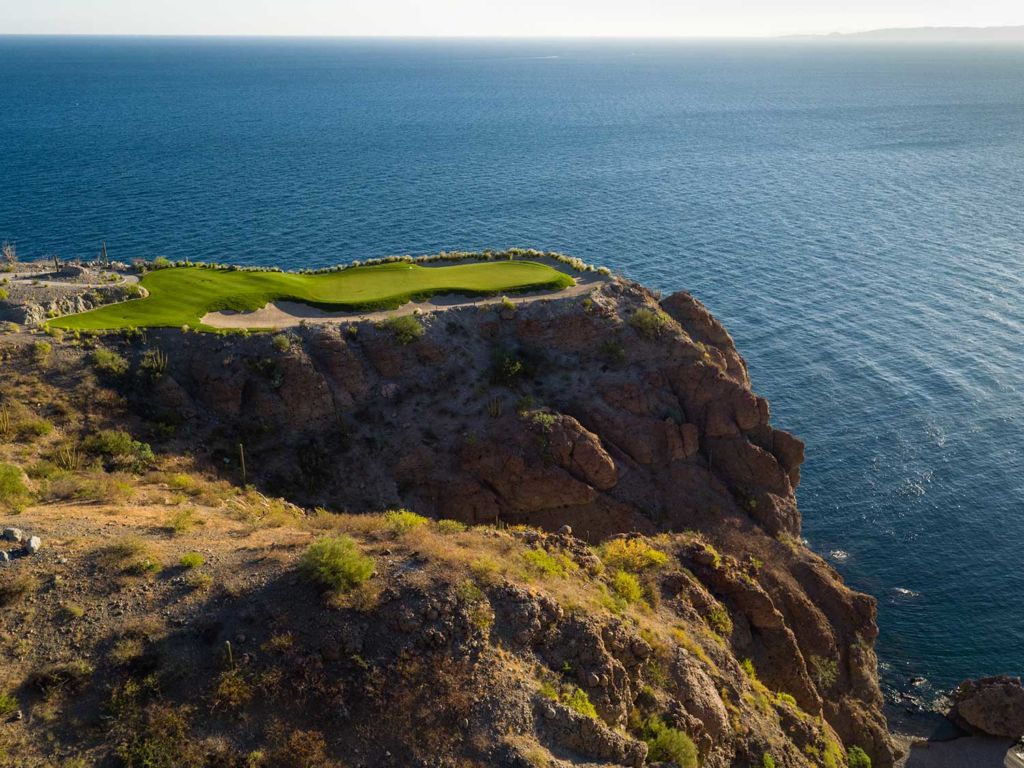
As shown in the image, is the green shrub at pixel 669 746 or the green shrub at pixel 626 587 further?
the green shrub at pixel 626 587

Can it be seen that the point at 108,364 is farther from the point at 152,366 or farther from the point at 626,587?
the point at 626,587

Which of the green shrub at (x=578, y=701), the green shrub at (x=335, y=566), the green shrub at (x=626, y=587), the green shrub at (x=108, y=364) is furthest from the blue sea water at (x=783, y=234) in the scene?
the green shrub at (x=108, y=364)

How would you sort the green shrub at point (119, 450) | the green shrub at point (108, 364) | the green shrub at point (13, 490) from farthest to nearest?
the green shrub at point (108, 364) < the green shrub at point (119, 450) < the green shrub at point (13, 490)

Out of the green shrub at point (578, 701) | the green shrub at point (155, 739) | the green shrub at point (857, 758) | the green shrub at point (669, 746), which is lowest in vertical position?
the green shrub at point (857, 758)

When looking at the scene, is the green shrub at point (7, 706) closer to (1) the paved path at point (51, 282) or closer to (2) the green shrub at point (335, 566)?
(2) the green shrub at point (335, 566)

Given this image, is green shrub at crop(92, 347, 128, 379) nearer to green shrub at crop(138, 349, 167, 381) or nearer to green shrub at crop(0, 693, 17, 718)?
green shrub at crop(138, 349, 167, 381)

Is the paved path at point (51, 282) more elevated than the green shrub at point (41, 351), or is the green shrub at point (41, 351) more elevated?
the paved path at point (51, 282)

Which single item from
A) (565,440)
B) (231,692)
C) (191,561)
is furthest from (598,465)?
(231,692)
